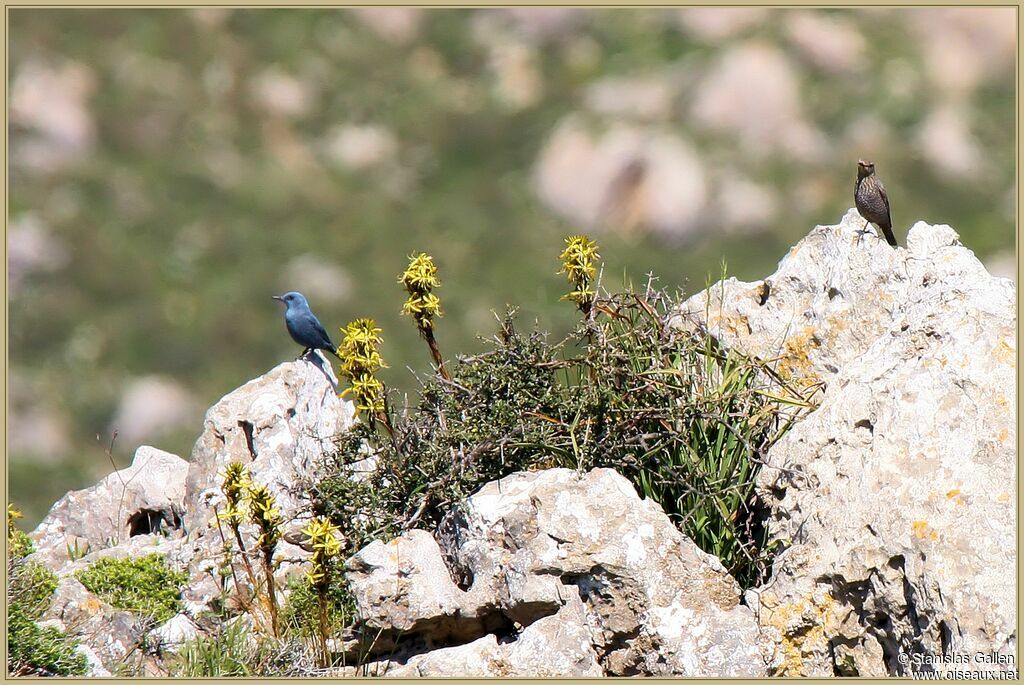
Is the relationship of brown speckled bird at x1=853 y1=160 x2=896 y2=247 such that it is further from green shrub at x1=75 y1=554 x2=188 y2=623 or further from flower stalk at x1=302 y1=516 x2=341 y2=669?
green shrub at x1=75 y1=554 x2=188 y2=623

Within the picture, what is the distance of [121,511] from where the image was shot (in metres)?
8.67

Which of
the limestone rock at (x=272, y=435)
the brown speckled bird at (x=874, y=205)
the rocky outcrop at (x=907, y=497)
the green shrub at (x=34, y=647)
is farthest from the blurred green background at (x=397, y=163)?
the rocky outcrop at (x=907, y=497)

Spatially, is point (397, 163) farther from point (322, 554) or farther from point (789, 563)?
point (789, 563)

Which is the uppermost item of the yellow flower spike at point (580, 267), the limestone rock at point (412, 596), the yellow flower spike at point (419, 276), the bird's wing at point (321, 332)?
the bird's wing at point (321, 332)

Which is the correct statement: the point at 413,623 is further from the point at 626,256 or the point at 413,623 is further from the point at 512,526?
the point at 626,256

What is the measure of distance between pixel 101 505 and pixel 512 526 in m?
3.58

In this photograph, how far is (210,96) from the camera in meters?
32.8

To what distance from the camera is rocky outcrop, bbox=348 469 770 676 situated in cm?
624

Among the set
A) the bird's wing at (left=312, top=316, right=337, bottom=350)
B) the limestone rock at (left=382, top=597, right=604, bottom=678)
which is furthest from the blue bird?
the limestone rock at (left=382, top=597, right=604, bottom=678)

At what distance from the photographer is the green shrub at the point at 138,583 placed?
24.1 feet

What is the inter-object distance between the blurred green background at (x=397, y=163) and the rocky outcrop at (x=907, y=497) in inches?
604

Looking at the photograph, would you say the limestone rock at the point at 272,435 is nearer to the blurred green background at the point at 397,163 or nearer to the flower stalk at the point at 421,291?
the flower stalk at the point at 421,291

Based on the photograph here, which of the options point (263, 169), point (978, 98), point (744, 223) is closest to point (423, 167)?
point (263, 169)

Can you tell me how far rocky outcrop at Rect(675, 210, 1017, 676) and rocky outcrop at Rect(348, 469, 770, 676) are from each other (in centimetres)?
37
